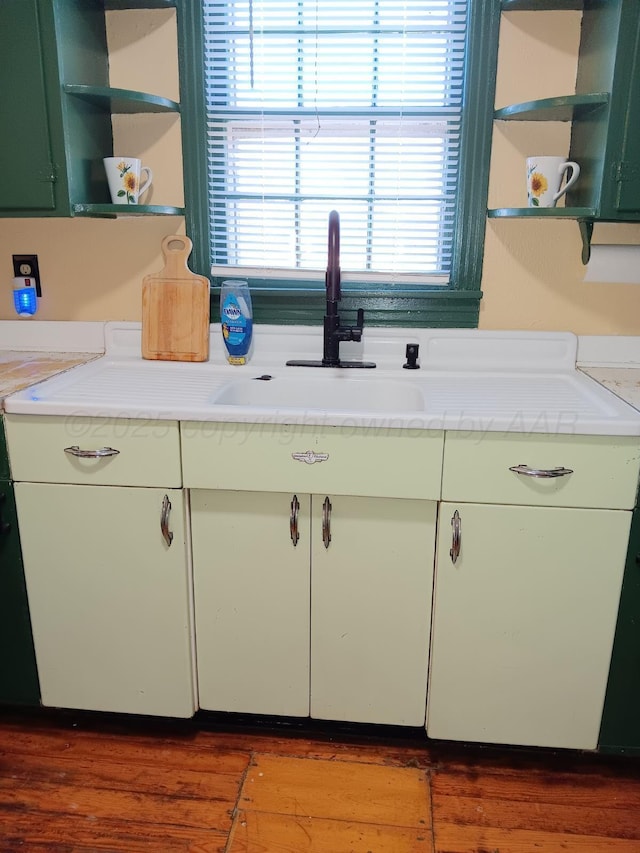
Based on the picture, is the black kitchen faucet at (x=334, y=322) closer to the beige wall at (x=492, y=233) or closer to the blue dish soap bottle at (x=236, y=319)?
the blue dish soap bottle at (x=236, y=319)

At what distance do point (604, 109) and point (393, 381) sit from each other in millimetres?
835

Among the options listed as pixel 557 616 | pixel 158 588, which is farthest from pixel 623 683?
pixel 158 588

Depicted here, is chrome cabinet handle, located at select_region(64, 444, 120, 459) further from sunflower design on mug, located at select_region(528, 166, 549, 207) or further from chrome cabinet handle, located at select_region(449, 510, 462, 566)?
sunflower design on mug, located at select_region(528, 166, 549, 207)

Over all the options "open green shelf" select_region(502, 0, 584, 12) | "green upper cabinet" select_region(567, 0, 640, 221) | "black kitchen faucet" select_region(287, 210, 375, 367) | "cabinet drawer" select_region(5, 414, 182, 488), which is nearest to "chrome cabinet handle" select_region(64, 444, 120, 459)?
"cabinet drawer" select_region(5, 414, 182, 488)

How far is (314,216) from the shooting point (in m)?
1.98

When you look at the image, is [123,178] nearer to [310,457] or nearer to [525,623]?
[310,457]

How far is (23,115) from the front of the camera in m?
1.68

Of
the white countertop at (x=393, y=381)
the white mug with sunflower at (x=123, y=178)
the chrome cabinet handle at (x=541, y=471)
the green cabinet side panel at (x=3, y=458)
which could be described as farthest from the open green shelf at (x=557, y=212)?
the green cabinet side panel at (x=3, y=458)

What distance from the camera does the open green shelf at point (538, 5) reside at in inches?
68.1

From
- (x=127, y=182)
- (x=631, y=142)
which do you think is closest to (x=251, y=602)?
(x=127, y=182)

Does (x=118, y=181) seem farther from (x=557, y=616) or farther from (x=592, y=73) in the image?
(x=557, y=616)

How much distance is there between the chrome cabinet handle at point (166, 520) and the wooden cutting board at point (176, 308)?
21.2 inches

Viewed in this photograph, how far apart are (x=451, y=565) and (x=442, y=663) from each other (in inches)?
10.3

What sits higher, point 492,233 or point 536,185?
point 536,185
